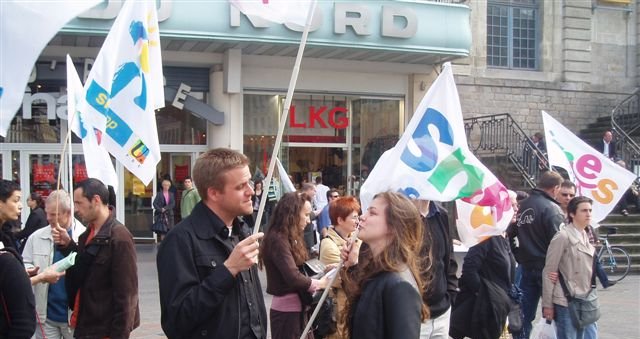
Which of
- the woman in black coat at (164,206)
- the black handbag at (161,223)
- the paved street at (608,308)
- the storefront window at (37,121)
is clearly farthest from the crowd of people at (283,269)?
the storefront window at (37,121)

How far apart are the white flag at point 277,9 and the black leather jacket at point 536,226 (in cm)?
416

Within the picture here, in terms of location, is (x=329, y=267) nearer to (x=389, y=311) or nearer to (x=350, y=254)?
(x=350, y=254)

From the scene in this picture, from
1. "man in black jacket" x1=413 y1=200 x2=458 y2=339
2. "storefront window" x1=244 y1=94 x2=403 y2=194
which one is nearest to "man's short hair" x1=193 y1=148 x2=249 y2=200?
"man in black jacket" x1=413 y1=200 x2=458 y2=339

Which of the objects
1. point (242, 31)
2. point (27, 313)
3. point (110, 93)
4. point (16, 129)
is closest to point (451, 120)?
point (110, 93)

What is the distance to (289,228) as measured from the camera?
5.48 m

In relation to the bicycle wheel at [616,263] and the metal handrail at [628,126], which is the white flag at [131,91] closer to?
the bicycle wheel at [616,263]

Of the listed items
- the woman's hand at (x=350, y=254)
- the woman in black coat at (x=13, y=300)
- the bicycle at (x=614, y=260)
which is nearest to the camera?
the woman in black coat at (x=13, y=300)

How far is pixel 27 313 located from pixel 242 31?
11.4m

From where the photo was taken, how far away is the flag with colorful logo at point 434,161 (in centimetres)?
444

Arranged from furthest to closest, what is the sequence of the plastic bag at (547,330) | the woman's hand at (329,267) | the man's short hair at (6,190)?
the plastic bag at (547,330) < the woman's hand at (329,267) < the man's short hair at (6,190)

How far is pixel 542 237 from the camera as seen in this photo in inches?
281

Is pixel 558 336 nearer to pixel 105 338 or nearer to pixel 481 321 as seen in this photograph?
pixel 481 321

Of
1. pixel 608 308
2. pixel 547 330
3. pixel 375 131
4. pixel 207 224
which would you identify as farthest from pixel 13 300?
pixel 375 131

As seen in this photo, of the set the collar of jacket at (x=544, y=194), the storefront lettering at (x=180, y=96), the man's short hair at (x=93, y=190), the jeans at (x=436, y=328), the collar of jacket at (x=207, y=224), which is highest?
the storefront lettering at (x=180, y=96)
